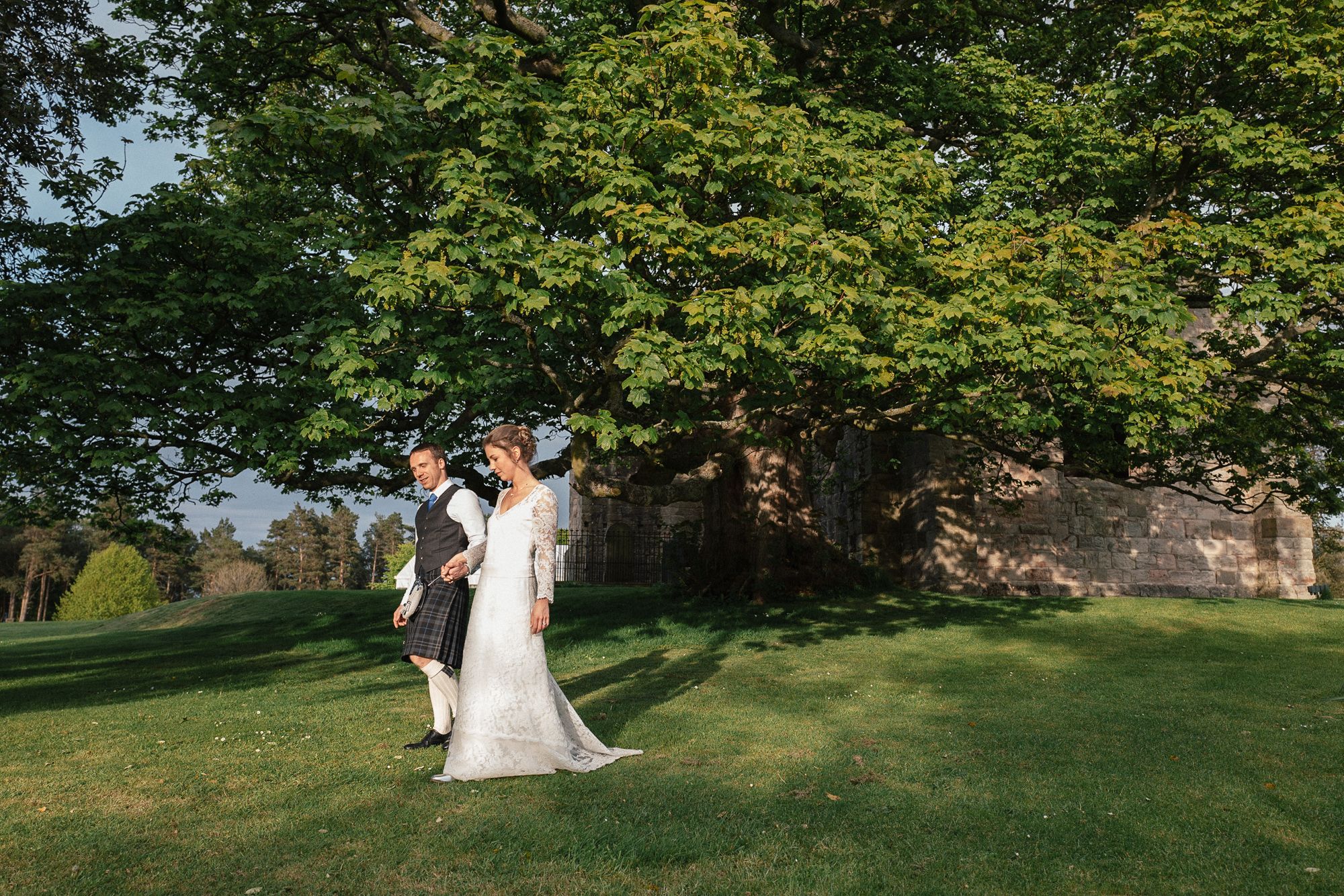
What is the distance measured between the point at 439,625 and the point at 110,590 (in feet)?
124

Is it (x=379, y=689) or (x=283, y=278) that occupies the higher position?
(x=283, y=278)

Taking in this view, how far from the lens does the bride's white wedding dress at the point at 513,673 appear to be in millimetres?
5938

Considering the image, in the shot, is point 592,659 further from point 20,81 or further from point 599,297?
point 20,81

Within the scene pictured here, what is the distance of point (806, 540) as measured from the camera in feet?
61.6

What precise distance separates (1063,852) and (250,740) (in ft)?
19.7

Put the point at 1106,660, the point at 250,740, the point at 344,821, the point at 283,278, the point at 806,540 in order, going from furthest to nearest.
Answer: the point at 806,540
the point at 1106,660
the point at 283,278
the point at 250,740
the point at 344,821

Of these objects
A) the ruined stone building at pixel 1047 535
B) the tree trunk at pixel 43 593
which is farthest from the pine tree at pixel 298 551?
the ruined stone building at pixel 1047 535

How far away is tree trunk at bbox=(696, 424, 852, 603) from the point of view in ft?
59.2

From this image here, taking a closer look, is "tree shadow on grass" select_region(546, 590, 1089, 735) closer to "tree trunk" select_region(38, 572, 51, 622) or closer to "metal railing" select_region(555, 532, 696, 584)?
"metal railing" select_region(555, 532, 696, 584)

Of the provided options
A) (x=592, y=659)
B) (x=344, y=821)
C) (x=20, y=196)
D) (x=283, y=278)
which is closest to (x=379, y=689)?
(x=592, y=659)

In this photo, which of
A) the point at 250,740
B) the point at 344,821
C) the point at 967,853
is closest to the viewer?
the point at 967,853

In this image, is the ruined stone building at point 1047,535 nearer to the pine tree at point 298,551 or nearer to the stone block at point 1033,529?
the stone block at point 1033,529

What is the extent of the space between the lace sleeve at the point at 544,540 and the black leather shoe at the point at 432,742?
5.45 ft

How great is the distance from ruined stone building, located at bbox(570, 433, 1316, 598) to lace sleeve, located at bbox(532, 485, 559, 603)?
15289 millimetres
